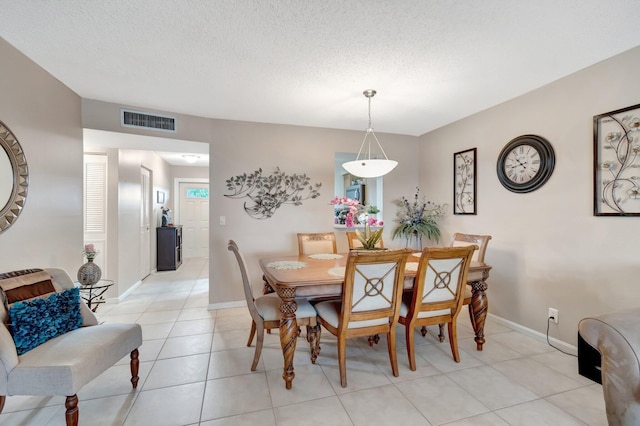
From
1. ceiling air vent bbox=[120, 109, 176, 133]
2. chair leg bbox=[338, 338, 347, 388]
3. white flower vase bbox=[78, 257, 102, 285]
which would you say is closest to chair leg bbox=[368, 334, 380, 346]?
chair leg bbox=[338, 338, 347, 388]

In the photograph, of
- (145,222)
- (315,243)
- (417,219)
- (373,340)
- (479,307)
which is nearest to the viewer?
(479,307)

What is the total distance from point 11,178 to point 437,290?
126 inches

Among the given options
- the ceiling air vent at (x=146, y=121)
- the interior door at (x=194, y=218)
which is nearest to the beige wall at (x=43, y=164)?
the ceiling air vent at (x=146, y=121)

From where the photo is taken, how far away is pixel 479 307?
2488mm

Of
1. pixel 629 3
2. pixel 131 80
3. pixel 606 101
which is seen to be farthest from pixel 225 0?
pixel 606 101

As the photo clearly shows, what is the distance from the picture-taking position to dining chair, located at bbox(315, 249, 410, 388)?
6.23ft

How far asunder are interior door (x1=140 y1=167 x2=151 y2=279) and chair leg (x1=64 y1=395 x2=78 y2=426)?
375 centimetres

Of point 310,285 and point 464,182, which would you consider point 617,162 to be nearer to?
point 464,182

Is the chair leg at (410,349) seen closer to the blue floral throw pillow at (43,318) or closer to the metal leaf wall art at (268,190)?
the metal leaf wall art at (268,190)

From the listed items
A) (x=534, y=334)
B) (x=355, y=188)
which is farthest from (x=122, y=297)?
(x=534, y=334)

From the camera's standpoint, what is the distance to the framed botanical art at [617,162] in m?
2.06

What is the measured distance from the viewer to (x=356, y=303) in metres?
1.98

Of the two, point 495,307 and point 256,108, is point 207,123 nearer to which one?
point 256,108

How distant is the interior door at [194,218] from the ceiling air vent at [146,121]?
4.03m
